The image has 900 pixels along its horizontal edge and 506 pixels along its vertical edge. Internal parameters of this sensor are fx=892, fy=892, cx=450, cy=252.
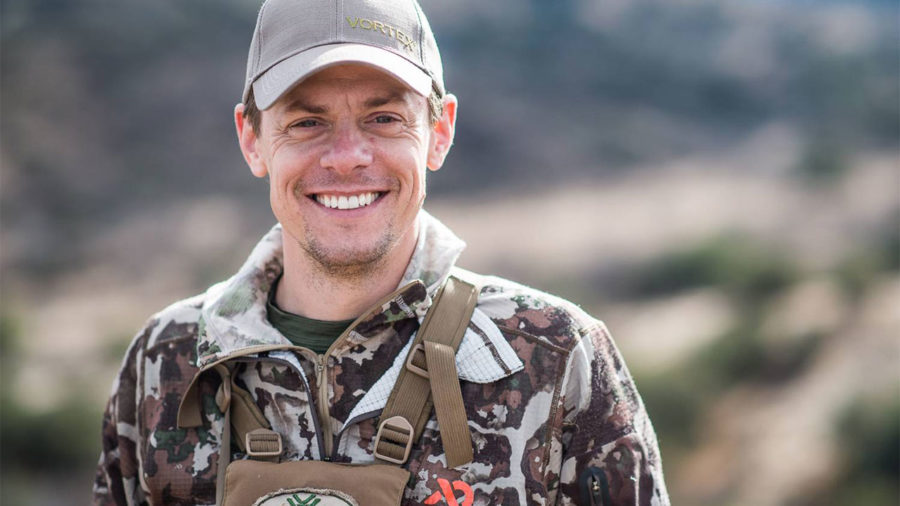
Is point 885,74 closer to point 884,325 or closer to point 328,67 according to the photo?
point 884,325

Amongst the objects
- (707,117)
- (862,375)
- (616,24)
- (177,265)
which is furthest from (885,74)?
(177,265)

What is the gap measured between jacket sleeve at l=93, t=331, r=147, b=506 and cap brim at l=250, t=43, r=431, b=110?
2.97 ft

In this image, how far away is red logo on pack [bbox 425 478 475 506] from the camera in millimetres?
2363

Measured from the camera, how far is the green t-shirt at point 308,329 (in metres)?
2.62

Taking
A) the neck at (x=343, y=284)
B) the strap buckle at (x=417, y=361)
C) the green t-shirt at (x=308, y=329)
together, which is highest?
the neck at (x=343, y=284)

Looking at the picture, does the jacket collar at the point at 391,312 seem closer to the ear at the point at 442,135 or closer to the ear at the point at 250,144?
the ear at the point at 442,135

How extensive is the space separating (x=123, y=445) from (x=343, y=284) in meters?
0.87

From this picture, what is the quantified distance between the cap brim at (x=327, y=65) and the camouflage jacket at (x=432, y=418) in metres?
0.52

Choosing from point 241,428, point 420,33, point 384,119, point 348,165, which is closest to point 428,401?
point 241,428

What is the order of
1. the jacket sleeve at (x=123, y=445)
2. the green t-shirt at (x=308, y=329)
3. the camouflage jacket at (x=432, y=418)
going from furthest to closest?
the jacket sleeve at (x=123, y=445) → the green t-shirt at (x=308, y=329) → the camouflage jacket at (x=432, y=418)

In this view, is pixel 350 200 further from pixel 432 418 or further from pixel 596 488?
pixel 596 488

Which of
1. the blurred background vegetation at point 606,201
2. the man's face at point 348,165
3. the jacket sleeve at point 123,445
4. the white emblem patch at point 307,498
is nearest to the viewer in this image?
the white emblem patch at point 307,498

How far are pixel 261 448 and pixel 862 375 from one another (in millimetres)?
10737

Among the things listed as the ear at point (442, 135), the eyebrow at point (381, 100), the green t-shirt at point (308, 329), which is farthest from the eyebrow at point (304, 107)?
the green t-shirt at point (308, 329)
